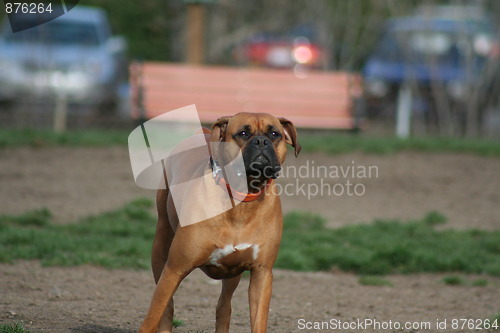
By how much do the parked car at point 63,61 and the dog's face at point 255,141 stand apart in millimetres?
10425

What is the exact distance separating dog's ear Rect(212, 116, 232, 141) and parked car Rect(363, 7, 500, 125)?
35.5ft

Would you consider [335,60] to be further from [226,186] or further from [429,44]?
[226,186]

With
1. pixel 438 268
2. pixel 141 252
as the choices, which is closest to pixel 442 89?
pixel 438 268

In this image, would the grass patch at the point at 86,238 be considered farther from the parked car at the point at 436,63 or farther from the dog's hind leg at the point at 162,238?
the parked car at the point at 436,63

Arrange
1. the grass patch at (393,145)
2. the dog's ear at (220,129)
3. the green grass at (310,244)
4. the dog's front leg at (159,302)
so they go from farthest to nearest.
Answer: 1. the grass patch at (393,145)
2. the green grass at (310,244)
3. the dog's ear at (220,129)
4. the dog's front leg at (159,302)

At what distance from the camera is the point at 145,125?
13.9 metres

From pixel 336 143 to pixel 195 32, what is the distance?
3461 mm

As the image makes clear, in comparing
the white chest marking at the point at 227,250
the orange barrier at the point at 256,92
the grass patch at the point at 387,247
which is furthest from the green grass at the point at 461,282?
the orange barrier at the point at 256,92

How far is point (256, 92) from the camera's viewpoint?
1420 cm

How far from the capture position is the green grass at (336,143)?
42.9 feet

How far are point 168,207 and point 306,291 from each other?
215 cm

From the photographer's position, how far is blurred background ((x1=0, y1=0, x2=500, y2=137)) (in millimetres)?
15250

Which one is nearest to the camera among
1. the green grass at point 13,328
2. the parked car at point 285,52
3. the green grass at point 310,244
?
the green grass at point 13,328

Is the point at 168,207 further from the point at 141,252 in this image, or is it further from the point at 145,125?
the point at 145,125
